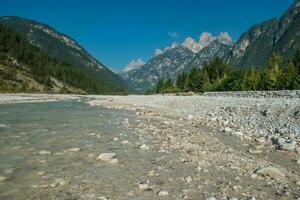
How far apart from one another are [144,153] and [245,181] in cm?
492

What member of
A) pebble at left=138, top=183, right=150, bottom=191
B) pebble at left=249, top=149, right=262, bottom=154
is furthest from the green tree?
pebble at left=138, top=183, right=150, bottom=191

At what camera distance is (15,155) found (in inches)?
523

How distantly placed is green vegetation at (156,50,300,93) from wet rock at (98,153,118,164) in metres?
68.2

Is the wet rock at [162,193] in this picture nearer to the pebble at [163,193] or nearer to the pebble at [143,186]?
the pebble at [163,193]

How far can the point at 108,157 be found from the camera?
42.3 feet

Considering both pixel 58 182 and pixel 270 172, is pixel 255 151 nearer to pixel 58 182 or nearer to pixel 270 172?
pixel 270 172

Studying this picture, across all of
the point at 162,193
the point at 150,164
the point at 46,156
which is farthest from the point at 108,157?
the point at 162,193

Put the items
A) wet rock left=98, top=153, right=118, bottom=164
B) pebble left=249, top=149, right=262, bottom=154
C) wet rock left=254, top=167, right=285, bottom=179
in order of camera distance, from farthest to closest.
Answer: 1. pebble left=249, top=149, right=262, bottom=154
2. wet rock left=98, top=153, right=118, bottom=164
3. wet rock left=254, top=167, right=285, bottom=179

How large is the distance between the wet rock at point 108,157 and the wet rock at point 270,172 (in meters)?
4.95

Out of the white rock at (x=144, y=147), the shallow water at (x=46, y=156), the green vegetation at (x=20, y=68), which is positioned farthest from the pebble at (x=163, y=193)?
the green vegetation at (x=20, y=68)

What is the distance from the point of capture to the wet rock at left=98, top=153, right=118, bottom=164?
12.6 m

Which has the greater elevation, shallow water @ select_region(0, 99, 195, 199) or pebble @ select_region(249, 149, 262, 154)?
pebble @ select_region(249, 149, 262, 154)

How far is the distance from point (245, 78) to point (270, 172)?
8792 cm

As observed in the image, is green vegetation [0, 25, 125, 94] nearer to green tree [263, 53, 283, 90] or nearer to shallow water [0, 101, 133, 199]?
green tree [263, 53, 283, 90]
